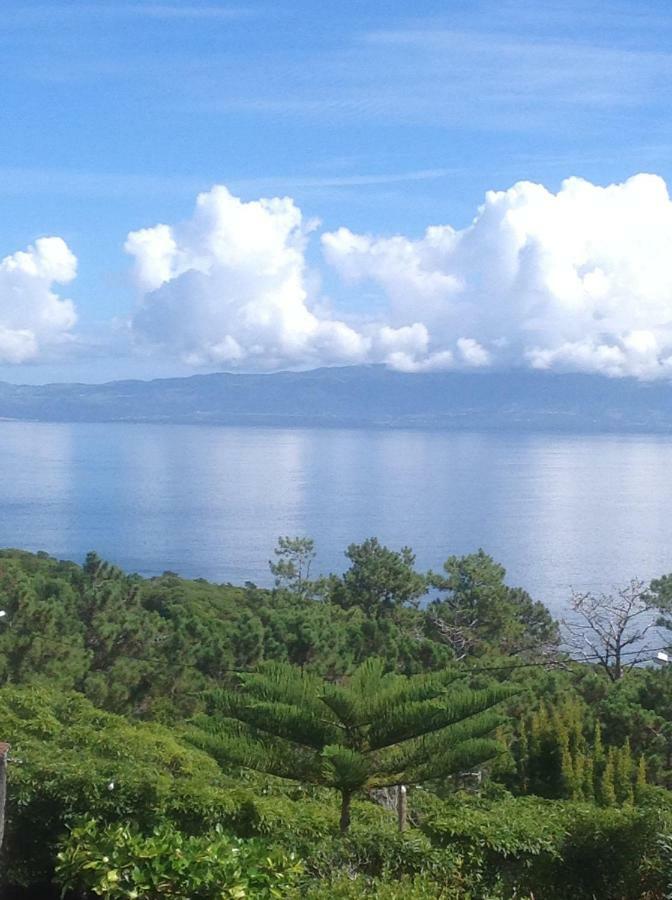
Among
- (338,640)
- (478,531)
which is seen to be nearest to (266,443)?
(478,531)

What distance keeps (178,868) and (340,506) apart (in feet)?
263

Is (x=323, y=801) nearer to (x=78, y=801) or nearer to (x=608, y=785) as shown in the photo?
(x=78, y=801)

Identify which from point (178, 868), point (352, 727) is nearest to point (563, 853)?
point (352, 727)

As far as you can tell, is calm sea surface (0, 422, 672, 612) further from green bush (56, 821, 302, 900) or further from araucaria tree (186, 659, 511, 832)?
green bush (56, 821, 302, 900)

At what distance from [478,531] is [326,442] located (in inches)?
3842

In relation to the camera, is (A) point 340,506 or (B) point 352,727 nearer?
(B) point 352,727

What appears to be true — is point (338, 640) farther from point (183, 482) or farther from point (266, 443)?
point (266, 443)

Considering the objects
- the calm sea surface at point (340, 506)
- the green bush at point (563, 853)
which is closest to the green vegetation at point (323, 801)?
the green bush at point (563, 853)

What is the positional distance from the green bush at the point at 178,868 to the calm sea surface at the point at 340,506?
42309 millimetres

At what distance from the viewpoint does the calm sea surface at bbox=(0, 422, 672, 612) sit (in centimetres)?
5991

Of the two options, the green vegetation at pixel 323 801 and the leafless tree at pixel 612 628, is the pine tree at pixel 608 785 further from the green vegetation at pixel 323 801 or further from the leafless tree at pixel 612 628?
the leafless tree at pixel 612 628

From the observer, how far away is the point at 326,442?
167 m

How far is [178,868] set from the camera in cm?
434

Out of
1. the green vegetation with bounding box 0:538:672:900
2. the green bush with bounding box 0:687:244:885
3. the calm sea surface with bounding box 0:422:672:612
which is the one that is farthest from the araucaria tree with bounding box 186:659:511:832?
the calm sea surface with bounding box 0:422:672:612
